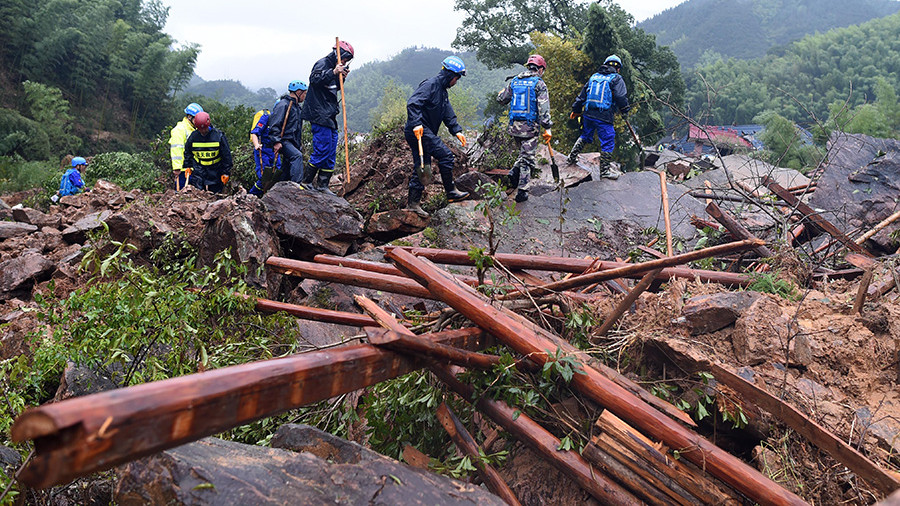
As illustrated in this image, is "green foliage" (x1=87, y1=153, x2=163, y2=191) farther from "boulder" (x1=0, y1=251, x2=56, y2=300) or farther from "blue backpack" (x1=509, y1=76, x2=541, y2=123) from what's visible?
"blue backpack" (x1=509, y1=76, x2=541, y2=123)

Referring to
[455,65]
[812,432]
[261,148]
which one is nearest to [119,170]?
[261,148]

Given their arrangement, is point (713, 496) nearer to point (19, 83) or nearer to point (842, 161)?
point (842, 161)

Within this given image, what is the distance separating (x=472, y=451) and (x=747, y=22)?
143748mm

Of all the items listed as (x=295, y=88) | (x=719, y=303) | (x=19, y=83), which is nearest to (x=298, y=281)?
(x=295, y=88)

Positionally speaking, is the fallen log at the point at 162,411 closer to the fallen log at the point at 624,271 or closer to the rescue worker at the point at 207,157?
the fallen log at the point at 624,271

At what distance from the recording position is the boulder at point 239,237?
495cm

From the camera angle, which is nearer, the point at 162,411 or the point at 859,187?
the point at 162,411

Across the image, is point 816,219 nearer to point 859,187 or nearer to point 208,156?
point 859,187

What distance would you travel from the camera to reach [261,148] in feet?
27.5

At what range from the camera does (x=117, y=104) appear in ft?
98.4

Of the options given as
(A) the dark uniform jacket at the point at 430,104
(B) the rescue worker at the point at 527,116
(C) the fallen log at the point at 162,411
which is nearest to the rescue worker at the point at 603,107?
(B) the rescue worker at the point at 527,116

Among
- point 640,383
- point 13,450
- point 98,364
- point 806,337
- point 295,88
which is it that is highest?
point 295,88

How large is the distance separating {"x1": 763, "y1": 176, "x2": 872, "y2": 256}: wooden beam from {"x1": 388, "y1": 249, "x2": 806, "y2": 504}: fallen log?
3.99 m

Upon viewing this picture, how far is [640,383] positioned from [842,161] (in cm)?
669
